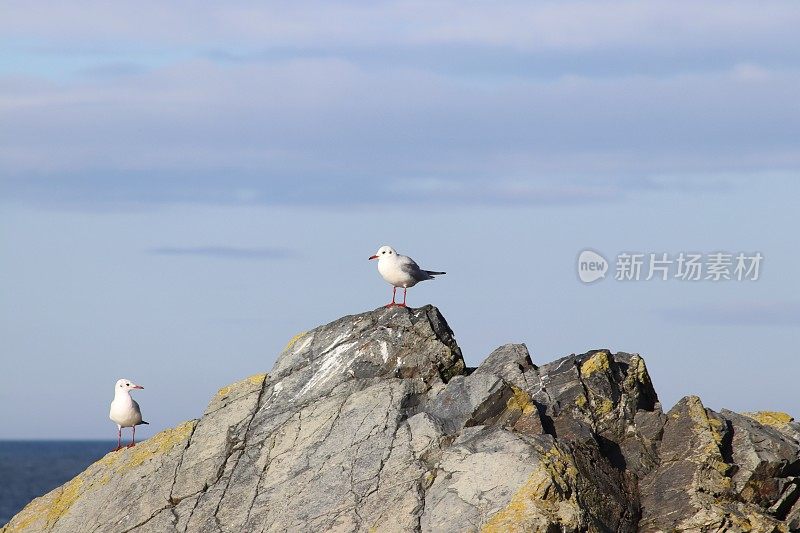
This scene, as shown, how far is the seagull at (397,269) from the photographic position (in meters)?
22.3

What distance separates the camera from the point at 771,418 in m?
20.6

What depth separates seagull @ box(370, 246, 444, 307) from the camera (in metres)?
22.3

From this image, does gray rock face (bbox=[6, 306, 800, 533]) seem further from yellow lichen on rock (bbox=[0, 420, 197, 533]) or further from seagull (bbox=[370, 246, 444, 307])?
seagull (bbox=[370, 246, 444, 307])

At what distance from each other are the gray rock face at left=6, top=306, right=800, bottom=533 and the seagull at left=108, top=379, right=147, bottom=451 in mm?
2959

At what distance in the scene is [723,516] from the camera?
1667 cm

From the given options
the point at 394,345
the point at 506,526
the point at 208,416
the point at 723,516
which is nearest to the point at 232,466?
the point at 208,416

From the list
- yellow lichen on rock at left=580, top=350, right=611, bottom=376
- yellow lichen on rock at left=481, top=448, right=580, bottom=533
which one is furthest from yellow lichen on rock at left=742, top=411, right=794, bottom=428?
yellow lichen on rock at left=481, top=448, right=580, bottom=533

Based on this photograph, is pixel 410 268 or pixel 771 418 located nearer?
pixel 771 418

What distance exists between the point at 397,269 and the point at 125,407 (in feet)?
20.3

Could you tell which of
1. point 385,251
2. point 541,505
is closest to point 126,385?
point 385,251

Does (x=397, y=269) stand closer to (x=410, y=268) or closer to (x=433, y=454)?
(x=410, y=268)

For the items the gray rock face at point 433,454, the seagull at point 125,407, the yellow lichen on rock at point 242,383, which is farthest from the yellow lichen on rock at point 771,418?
the seagull at point 125,407

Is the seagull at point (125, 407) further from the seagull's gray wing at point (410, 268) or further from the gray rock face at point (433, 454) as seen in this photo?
the seagull's gray wing at point (410, 268)

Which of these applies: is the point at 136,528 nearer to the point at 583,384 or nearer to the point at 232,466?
the point at 232,466
